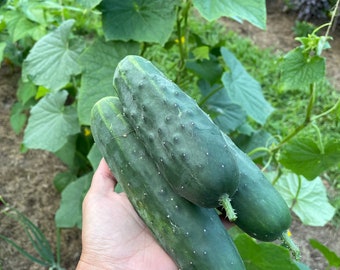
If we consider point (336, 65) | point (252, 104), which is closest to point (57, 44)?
point (252, 104)

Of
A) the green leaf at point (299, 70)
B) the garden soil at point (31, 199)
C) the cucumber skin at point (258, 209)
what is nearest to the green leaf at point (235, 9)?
the green leaf at point (299, 70)

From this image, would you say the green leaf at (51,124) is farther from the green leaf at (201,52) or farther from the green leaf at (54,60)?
the green leaf at (201,52)

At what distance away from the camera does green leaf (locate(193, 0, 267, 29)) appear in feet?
5.47

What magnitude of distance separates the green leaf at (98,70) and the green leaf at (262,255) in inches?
32.7

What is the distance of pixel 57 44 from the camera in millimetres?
2111

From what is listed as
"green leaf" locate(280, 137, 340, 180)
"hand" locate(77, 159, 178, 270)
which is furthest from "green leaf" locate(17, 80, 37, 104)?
"green leaf" locate(280, 137, 340, 180)

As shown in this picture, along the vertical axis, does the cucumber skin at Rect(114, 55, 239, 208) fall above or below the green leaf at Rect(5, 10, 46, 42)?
above

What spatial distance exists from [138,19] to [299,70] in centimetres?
63

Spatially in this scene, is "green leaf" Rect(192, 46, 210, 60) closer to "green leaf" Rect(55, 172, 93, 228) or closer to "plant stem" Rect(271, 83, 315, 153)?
"plant stem" Rect(271, 83, 315, 153)

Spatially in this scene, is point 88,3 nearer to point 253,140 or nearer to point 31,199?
point 253,140

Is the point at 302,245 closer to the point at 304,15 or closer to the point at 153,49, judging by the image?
the point at 153,49

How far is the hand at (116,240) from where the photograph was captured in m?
1.46

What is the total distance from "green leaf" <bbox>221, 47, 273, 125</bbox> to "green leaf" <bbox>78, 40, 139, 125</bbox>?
408mm

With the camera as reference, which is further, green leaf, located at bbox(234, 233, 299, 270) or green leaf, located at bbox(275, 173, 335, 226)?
green leaf, located at bbox(275, 173, 335, 226)
